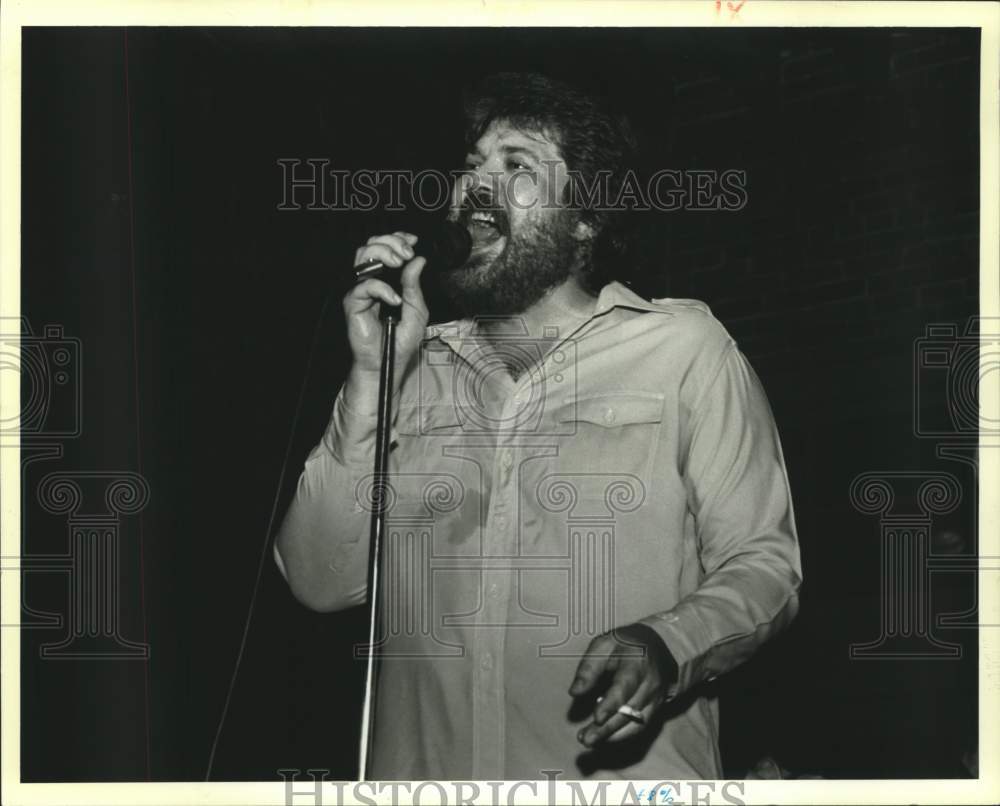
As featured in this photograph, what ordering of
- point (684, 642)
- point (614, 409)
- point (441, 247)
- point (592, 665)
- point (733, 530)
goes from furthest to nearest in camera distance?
point (441, 247)
point (614, 409)
point (733, 530)
point (684, 642)
point (592, 665)

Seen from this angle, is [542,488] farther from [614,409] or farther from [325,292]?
[325,292]

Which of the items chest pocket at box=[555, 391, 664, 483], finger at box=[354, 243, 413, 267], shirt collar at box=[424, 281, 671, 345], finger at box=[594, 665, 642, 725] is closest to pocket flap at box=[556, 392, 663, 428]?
chest pocket at box=[555, 391, 664, 483]

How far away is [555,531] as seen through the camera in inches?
167

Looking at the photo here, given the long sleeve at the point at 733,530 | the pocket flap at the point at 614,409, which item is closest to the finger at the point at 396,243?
the pocket flap at the point at 614,409

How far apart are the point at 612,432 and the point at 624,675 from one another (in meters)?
0.61

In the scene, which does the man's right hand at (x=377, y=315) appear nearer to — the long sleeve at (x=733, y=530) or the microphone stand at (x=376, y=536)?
the microphone stand at (x=376, y=536)

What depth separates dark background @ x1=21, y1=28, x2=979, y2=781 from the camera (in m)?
4.27

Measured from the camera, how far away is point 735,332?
171 inches

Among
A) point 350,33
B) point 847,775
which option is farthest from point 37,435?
point 847,775

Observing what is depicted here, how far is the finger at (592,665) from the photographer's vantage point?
3795 mm

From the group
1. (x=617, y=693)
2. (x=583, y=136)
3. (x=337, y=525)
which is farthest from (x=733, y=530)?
(x=583, y=136)

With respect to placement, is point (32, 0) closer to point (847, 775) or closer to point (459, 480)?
point (459, 480)

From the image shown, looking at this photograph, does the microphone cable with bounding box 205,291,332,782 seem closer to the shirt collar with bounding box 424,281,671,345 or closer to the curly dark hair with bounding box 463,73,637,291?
the shirt collar with bounding box 424,281,671,345

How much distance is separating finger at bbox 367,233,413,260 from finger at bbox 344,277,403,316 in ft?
0.29
